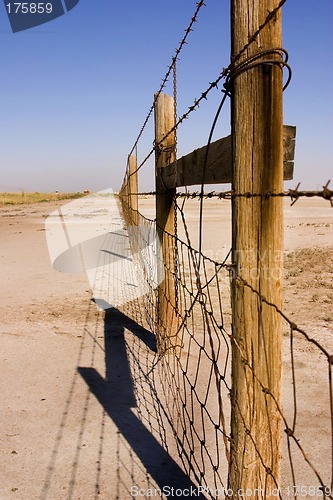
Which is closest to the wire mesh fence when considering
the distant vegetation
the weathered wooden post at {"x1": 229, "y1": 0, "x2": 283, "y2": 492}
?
the weathered wooden post at {"x1": 229, "y1": 0, "x2": 283, "y2": 492}

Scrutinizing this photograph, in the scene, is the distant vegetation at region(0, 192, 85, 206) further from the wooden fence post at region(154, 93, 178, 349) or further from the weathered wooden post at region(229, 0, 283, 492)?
the weathered wooden post at region(229, 0, 283, 492)

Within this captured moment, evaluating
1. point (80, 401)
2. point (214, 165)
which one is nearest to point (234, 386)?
point (214, 165)

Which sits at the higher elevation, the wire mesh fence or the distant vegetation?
the distant vegetation

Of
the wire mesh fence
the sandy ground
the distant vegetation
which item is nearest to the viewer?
the wire mesh fence

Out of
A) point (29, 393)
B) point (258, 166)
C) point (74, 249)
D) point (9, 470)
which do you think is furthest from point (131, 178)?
point (258, 166)

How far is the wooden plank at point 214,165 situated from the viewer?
148cm

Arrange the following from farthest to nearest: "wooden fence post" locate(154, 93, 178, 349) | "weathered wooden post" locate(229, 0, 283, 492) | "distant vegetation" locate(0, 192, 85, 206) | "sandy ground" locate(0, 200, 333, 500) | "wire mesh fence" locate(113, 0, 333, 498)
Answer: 1. "distant vegetation" locate(0, 192, 85, 206)
2. "wooden fence post" locate(154, 93, 178, 349)
3. "sandy ground" locate(0, 200, 333, 500)
4. "wire mesh fence" locate(113, 0, 333, 498)
5. "weathered wooden post" locate(229, 0, 283, 492)

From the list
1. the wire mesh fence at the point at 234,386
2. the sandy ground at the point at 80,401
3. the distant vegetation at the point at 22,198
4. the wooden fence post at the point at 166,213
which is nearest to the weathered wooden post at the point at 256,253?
the wire mesh fence at the point at 234,386

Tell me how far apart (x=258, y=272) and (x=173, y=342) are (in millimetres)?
2915

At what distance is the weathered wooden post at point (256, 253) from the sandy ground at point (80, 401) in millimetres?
1290

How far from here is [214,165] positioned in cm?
202

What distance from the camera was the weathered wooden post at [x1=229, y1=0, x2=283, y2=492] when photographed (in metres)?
1.40

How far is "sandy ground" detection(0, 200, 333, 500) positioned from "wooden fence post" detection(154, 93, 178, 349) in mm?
669

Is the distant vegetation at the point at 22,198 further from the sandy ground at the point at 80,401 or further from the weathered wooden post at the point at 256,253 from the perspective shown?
the weathered wooden post at the point at 256,253
